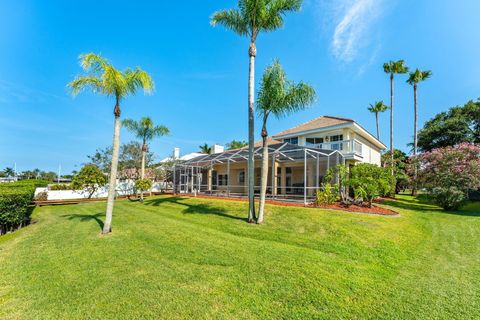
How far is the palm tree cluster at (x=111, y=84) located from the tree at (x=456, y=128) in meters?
33.6

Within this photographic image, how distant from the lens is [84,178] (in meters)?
25.3

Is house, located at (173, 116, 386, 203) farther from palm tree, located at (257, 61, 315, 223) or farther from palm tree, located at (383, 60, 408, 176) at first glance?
palm tree, located at (257, 61, 315, 223)

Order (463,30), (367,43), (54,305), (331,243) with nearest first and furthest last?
(54,305), (331,243), (463,30), (367,43)

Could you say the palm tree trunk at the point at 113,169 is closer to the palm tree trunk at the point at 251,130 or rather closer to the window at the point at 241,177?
the palm tree trunk at the point at 251,130

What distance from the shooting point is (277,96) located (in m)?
9.08

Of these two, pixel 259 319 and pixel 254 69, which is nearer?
pixel 259 319

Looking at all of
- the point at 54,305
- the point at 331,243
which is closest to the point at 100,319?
the point at 54,305

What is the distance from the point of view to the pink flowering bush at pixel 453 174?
13.8 meters

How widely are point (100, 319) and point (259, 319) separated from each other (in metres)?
2.23

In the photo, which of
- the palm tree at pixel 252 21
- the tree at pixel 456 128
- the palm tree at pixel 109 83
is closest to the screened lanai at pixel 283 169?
the palm tree at pixel 252 21

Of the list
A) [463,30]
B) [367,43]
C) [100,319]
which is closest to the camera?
[100,319]

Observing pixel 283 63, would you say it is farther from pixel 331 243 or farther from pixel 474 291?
pixel 474 291

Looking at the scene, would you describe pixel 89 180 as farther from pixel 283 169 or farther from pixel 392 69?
pixel 392 69

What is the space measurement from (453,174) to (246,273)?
1620 cm
